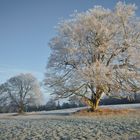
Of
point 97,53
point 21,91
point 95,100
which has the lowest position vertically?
point 95,100

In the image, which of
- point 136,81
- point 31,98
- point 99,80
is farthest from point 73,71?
point 31,98

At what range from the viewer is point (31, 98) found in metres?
68.9

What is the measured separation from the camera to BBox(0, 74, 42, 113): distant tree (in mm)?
68875

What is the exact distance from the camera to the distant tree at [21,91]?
68875mm

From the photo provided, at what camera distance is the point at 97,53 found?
32.5 m

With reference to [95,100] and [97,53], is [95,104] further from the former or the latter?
[97,53]

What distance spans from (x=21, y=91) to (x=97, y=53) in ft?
128

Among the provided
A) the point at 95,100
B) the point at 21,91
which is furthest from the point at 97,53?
the point at 21,91

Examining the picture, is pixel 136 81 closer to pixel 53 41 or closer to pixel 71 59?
pixel 71 59

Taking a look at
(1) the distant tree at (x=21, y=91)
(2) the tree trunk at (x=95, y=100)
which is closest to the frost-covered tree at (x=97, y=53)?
(2) the tree trunk at (x=95, y=100)

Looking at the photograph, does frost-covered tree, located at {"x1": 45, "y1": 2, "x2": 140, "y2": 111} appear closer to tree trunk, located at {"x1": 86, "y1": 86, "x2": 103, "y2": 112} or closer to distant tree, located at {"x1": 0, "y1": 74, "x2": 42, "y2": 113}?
tree trunk, located at {"x1": 86, "y1": 86, "x2": 103, "y2": 112}

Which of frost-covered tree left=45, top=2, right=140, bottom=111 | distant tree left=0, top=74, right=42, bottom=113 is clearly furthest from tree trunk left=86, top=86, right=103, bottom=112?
distant tree left=0, top=74, right=42, bottom=113

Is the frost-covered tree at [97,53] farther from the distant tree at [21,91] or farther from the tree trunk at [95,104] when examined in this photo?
the distant tree at [21,91]

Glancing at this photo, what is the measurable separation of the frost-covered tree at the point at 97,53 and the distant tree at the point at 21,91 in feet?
116
